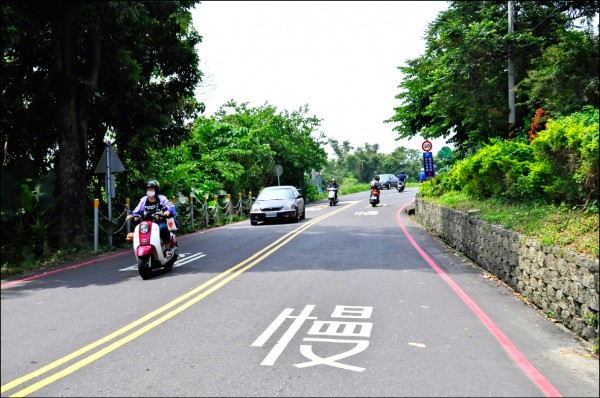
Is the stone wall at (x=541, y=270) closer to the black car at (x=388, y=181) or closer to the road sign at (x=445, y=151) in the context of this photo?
the road sign at (x=445, y=151)

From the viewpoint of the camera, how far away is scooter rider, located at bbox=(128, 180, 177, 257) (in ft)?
31.8

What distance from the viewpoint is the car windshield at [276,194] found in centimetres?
2190

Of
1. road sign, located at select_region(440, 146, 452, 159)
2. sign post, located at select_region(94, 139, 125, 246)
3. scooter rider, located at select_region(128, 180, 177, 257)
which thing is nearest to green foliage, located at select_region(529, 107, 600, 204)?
scooter rider, located at select_region(128, 180, 177, 257)

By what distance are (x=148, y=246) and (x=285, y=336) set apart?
4.41m

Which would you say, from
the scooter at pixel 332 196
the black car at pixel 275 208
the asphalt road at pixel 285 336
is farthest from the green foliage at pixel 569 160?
the scooter at pixel 332 196

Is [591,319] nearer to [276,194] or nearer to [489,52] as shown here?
[489,52]

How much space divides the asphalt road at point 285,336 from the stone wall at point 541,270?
0.26m

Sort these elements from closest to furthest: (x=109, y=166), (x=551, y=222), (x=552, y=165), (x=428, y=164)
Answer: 1. (x=551, y=222)
2. (x=552, y=165)
3. (x=109, y=166)
4. (x=428, y=164)

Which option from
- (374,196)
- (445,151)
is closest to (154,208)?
(445,151)

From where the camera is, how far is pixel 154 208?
385 inches

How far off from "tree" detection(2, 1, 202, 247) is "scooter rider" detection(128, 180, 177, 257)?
416cm

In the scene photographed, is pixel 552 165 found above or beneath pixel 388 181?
beneath

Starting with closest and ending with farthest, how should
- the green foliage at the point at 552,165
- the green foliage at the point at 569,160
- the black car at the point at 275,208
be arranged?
the green foliage at the point at 569,160
the green foliage at the point at 552,165
the black car at the point at 275,208

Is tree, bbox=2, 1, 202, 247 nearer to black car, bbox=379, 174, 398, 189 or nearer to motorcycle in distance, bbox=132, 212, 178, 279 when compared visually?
motorcycle in distance, bbox=132, 212, 178, 279
